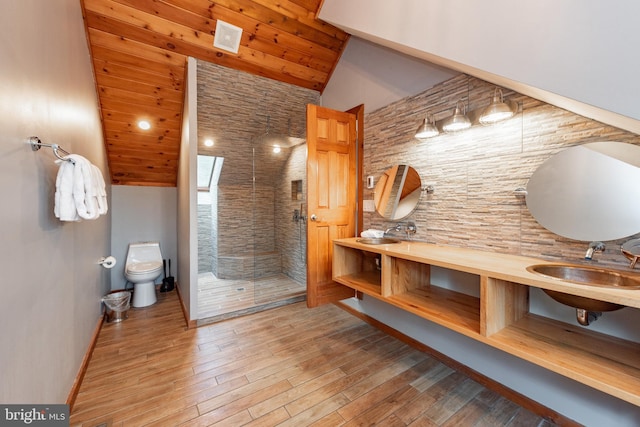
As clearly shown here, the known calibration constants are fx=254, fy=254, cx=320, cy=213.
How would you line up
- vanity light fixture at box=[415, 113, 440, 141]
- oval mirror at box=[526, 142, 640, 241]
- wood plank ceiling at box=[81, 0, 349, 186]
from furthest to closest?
wood plank ceiling at box=[81, 0, 349, 186] < vanity light fixture at box=[415, 113, 440, 141] < oval mirror at box=[526, 142, 640, 241]

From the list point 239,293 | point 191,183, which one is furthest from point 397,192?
point 239,293

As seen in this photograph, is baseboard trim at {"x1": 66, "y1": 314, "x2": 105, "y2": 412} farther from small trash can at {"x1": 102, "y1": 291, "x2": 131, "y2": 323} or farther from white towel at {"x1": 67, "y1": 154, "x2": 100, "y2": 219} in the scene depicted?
white towel at {"x1": 67, "y1": 154, "x2": 100, "y2": 219}

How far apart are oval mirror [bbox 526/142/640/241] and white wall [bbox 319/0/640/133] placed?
153mm

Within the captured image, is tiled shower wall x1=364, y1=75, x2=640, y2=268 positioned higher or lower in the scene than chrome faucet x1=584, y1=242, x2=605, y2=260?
higher

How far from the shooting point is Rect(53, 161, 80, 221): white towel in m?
1.20

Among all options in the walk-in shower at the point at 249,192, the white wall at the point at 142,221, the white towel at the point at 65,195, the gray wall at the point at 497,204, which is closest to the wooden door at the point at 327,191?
the gray wall at the point at 497,204

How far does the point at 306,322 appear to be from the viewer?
2.59 meters

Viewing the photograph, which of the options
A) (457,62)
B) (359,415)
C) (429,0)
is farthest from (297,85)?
(359,415)

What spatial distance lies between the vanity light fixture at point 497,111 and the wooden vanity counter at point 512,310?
0.83 meters

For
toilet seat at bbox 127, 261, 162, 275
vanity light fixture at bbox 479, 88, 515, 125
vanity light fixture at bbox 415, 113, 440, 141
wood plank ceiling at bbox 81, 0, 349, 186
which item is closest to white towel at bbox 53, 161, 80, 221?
wood plank ceiling at bbox 81, 0, 349, 186

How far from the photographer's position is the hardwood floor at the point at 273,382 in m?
1.44

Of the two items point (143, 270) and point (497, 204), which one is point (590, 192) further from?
point (143, 270)

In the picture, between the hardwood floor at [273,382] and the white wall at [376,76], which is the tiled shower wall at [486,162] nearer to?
the white wall at [376,76]

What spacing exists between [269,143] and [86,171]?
2.40 m
